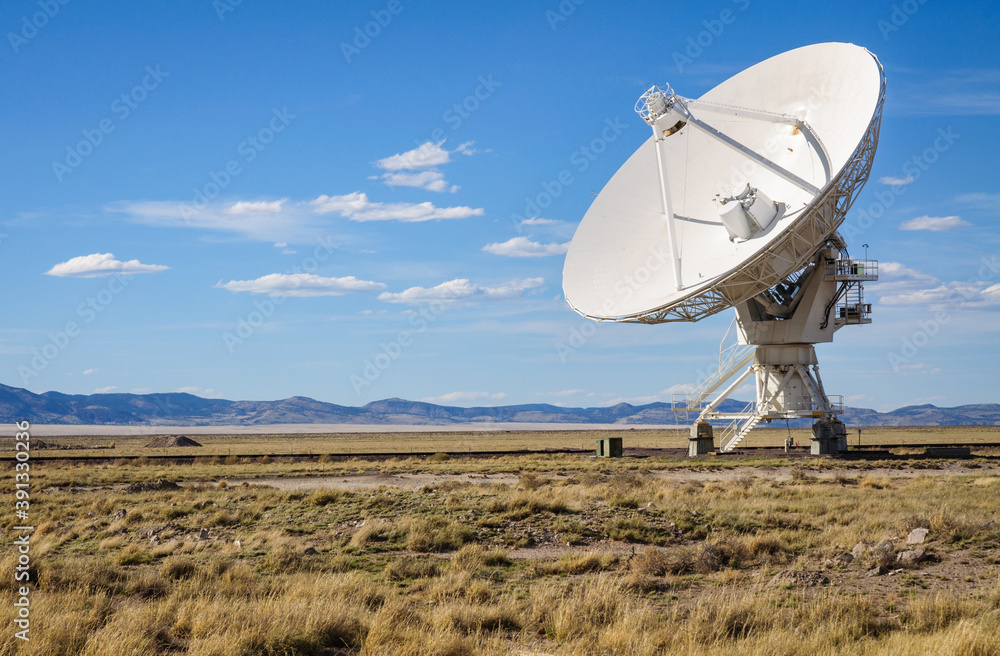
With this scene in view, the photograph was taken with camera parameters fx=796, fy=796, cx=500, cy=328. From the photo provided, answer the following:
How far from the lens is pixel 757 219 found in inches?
1262

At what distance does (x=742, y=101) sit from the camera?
115ft

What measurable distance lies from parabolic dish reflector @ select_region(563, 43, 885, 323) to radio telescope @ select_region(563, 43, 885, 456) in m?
0.06

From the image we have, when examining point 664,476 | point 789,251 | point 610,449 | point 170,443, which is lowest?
point 170,443

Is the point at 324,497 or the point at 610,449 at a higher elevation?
the point at 610,449

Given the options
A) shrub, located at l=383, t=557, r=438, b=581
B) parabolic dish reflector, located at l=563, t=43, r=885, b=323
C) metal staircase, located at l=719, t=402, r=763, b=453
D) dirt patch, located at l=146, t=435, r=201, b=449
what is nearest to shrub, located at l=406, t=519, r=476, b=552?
shrub, located at l=383, t=557, r=438, b=581

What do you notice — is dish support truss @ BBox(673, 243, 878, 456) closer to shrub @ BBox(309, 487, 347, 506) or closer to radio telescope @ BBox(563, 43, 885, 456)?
radio telescope @ BBox(563, 43, 885, 456)

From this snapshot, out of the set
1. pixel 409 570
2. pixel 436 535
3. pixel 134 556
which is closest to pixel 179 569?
pixel 134 556

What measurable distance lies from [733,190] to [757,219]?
2808 millimetres

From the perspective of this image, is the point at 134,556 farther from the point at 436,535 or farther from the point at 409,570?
the point at 436,535

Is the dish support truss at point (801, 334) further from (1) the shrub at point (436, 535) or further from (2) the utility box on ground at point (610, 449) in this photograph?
(1) the shrub at point (436, 535)

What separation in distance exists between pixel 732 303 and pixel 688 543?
18831 millimetres

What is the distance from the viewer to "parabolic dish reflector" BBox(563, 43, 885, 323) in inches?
1190

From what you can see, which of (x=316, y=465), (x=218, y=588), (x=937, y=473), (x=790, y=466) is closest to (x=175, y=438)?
(x=316, y=465)

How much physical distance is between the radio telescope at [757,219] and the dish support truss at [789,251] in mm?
62
